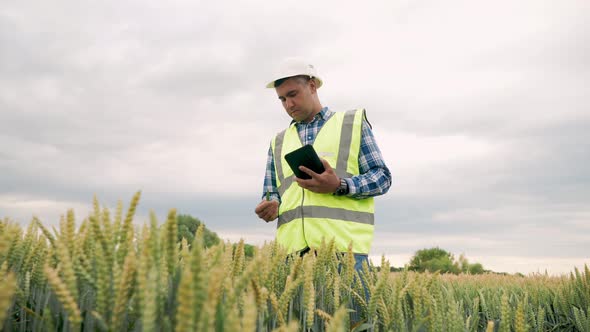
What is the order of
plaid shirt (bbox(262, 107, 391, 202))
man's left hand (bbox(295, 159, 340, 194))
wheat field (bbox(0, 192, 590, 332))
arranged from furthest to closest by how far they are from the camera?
plaid shirt (bbox(262, 107, 391, 202)) < man's left hand (bbox(295, 159, 340, 194)) < wheat field (bbox(0, 192, 590, 332))

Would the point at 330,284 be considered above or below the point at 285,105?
below

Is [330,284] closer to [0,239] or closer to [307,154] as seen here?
[0,239]

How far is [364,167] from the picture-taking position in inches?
217

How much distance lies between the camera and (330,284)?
241 centimetres

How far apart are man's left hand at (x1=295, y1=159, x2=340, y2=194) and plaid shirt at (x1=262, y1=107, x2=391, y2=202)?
0.86 ft

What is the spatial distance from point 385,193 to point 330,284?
2993 mm

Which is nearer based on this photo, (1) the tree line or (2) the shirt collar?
(2) the shirt collar

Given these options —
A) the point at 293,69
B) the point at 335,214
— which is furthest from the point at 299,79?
the point at 335,214

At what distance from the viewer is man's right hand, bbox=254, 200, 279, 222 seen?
5.43m

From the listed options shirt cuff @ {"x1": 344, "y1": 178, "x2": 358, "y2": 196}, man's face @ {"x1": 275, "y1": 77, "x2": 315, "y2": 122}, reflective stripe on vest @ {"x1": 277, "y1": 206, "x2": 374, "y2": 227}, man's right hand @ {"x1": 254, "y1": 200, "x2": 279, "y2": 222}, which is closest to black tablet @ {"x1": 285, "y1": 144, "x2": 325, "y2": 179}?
shirt cuff @ {"x1": 344, "y1": 178, "x2": 358, "y2": 196}

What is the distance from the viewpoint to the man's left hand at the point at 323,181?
4.65 meters

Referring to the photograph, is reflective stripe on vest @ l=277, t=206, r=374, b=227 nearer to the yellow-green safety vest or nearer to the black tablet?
the yellow-green safety vest

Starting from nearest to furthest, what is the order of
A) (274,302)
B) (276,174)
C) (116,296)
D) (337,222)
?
(116,296) < (274,302) < (337,222) < (276,174)

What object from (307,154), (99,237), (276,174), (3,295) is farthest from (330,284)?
(276,174)
